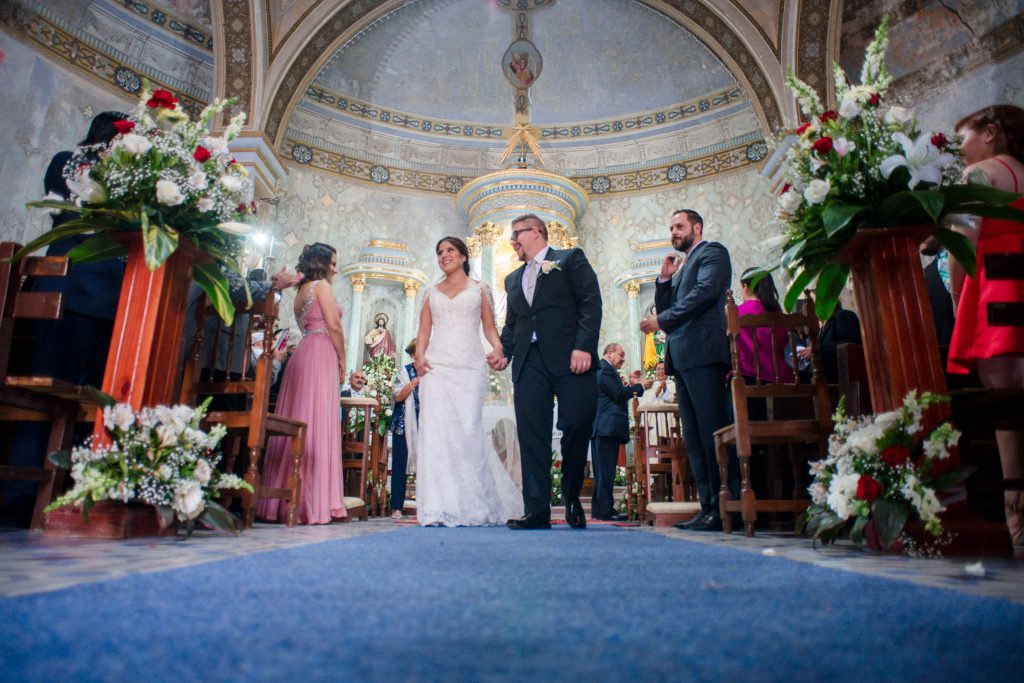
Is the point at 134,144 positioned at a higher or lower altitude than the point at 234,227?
higher

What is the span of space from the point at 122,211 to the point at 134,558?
136 cm

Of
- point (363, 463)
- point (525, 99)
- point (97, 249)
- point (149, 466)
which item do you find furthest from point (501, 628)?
point (525, 99)

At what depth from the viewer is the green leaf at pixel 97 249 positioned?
2.41 m

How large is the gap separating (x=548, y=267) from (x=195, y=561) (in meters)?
2.36

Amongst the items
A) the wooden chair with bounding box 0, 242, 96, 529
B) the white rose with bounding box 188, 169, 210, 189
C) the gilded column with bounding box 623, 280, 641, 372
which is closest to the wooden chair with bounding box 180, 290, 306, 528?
the wooden chair with bounding box 0, 242, 96, 529

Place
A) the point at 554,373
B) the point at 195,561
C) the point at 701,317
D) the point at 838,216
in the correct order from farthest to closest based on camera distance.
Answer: the point at 701,317, the point at 554,373, the point at 838,216, the point at 195,561

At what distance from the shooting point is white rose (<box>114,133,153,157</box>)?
226cm

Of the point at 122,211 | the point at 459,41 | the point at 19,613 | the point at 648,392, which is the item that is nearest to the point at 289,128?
the point at 459,41

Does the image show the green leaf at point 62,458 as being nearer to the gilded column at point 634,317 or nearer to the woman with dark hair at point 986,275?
the woman with dark hair at point 986,275

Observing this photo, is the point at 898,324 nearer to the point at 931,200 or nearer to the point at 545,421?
the point at 931,200

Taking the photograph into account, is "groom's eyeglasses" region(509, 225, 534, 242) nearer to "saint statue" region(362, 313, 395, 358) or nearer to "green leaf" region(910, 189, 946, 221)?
"green leaf" region(910, 189, 946, 221)

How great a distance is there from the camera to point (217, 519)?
2.23 metres

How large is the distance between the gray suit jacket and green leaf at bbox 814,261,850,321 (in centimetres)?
96

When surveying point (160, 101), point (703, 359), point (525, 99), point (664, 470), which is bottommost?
point (664, 470)
